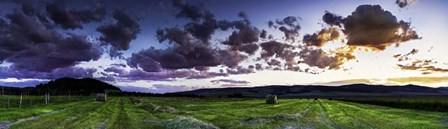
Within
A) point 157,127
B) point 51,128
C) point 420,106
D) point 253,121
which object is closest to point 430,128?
point 253,121

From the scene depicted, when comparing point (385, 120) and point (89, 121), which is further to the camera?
point (385, 120)

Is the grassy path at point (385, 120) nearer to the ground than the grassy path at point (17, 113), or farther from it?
nearer to the ground

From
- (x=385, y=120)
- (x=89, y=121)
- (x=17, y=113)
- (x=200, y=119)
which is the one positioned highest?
(x=17, y=113)

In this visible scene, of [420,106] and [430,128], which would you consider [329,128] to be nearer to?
[430,128]

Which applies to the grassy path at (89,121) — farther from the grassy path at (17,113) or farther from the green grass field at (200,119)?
the grassy path at (17,113)

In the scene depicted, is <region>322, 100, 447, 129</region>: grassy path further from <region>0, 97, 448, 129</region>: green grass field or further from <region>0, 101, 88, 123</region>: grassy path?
<region>0, 101, 88, 123</region>: grassy path


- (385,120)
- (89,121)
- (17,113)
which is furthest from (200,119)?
(17,113)

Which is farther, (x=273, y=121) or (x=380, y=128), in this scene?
(x=273, y=121)

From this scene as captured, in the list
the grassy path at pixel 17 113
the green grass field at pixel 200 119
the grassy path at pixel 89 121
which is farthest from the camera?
the grassy path at pixel 17 113

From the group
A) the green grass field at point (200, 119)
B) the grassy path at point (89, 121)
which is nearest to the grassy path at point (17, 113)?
the green grass field at point (200, 119)

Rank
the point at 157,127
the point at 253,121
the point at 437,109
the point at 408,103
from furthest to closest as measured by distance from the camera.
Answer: the point at 408,103 < the point at 437,109 < the point at 253,121 < the point at 157,127

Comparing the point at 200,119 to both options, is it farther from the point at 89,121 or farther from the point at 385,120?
the point at 385,120

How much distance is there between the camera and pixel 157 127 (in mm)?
32062

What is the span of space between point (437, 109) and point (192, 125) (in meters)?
55.4
